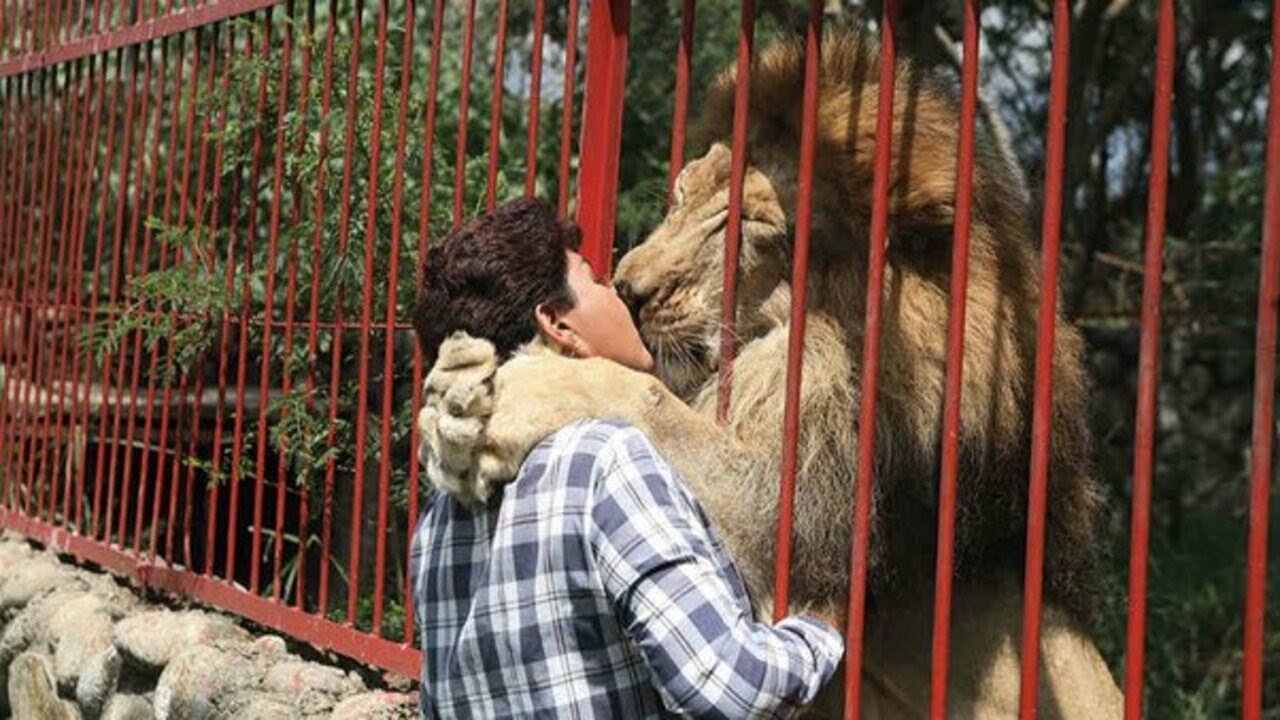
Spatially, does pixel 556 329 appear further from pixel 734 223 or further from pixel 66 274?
pixel 66 274

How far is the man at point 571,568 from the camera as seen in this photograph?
2.30 meters

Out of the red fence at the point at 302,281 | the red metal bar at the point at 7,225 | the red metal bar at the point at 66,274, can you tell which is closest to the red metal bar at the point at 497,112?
the red fence at the point at 302,281

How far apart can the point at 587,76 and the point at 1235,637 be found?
17.6 ft

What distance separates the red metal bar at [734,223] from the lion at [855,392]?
24mm

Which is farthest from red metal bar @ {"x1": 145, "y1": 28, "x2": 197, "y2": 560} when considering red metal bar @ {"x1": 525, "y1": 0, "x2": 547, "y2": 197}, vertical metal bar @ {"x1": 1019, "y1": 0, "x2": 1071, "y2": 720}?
vertical metal bar @ {"x1": 1019, "y1": 0, "x2": 1071, "y2": 720}

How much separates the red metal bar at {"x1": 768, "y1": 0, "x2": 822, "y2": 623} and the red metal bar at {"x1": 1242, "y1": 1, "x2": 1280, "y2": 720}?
711 mm

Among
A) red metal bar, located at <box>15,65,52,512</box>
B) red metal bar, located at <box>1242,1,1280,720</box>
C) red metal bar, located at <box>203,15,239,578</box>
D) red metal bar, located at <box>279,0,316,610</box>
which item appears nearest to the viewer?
red metal bar, located at <box>1242,1,1280,720</box>

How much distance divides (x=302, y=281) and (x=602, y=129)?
1601 millimetres

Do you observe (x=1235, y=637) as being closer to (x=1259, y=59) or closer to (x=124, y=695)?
(x=1259, y=59)

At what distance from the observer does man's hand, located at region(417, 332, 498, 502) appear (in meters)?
2.55

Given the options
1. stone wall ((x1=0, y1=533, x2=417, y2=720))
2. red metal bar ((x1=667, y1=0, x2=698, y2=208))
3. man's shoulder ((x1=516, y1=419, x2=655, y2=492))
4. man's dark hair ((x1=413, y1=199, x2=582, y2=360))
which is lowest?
stone wall ((x1=0, y1=533, x2=417, y2=720))

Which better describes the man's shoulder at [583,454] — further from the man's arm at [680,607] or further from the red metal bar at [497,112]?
the red metal bar at [497,112]

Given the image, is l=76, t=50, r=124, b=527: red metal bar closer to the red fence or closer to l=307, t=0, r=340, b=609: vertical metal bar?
the red fence

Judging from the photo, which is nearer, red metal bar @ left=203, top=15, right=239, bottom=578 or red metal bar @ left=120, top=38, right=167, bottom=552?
red metal bar @ left=203, top=15, right=239, bottom=578
